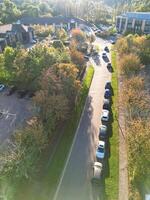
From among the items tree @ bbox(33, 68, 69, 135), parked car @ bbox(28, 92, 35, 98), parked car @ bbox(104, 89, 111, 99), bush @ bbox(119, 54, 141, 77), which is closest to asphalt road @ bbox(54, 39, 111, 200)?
parked car @ bbox(104, 89, 111, 99)

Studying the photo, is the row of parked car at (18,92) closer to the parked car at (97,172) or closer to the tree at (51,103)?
the tree at (51,103)

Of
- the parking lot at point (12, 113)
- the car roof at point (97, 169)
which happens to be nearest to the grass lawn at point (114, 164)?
the car roof at point (97, 169)

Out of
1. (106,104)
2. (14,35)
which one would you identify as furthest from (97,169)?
(14,35)

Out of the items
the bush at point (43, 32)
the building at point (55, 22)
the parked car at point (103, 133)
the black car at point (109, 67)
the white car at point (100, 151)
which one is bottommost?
the white car at point (100, 151)

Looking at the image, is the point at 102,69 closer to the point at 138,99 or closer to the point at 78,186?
the point at 138,99

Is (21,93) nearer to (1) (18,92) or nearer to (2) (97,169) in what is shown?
(1) (18,92)

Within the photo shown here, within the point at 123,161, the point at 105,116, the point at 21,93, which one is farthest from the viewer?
the point at 21,93
